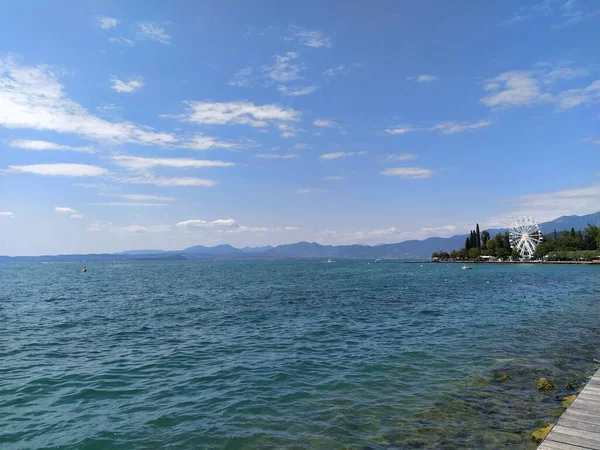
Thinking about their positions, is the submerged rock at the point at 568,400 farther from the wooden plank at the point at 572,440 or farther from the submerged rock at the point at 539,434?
the wooden plank at the point at 572,440

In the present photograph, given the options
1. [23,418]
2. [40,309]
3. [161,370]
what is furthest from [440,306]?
[40,309]

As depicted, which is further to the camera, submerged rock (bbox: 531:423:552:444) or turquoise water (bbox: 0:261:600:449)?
turquoise water (bbox: 0:261:600:449)

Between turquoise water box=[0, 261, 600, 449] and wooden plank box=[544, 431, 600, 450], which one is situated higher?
wooden plank box=[544, 431, 600, 450]

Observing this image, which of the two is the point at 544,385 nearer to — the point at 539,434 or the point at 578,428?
the point at 539,434

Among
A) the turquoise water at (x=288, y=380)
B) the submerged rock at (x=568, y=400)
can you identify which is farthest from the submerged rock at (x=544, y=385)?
the submerged rock at (x=568, y=400)

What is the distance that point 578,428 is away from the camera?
30.5 feet

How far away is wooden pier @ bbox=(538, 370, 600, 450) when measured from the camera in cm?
850

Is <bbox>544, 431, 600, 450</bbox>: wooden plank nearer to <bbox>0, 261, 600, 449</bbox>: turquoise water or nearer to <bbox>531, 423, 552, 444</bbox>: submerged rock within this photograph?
<bbox>531, 423, 552, 444</bbox>: submerged rock

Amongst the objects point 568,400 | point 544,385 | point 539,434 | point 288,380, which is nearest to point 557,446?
point 539,434

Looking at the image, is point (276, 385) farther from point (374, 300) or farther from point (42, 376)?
point (374, 300)

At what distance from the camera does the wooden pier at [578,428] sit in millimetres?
8500

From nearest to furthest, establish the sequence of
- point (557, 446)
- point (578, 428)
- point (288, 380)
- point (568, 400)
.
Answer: point (557, 446) < point (578, 428) < point (568, 400) < point (288, 380)

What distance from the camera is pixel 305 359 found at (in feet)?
65.8

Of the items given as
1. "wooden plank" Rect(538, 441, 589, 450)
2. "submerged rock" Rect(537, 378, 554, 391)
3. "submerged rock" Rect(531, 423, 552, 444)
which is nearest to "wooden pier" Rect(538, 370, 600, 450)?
"wooden plank" Rect(538, 441, 589, 450)
